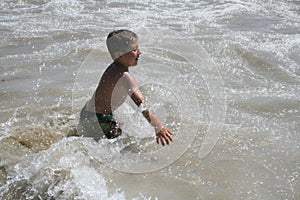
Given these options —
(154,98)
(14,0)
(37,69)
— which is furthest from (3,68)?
(14,0)

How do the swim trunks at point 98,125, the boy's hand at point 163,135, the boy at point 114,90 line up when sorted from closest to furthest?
the boy's hand at point 163,135
the boy at point 114,90
the swim trunks at point 98,125

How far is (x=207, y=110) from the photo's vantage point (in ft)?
14.3

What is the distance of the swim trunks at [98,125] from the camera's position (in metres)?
3.67

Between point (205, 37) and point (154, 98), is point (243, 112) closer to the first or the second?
point (154, 98)

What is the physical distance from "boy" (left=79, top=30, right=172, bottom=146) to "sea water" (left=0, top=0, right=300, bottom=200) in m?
0.20

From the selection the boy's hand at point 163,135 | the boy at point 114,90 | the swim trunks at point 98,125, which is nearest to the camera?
the boy's hand at point 163,135

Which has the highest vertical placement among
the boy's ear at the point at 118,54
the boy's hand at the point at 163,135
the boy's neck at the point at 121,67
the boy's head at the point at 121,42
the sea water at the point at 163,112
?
the boy's head at the point at 121,42

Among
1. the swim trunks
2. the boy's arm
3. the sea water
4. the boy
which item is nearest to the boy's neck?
the boy

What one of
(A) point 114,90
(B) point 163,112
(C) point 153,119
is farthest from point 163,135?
(B) point 163,112

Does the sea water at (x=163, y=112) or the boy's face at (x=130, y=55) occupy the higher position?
the boy's face at (x=130, y=55)

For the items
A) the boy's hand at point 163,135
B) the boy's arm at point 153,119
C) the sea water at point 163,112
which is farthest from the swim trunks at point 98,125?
the boy's hand at point 163,135

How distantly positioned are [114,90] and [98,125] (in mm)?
414

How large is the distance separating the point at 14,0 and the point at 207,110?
8.35 m

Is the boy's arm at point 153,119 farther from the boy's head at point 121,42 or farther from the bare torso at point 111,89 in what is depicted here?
the boy's head at point 121,42
